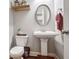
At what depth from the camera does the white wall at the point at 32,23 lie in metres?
4.24

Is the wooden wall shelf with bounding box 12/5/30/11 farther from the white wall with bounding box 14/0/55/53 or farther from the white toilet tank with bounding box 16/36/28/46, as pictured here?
the white toilet tank with bounding box 16/36/28/46

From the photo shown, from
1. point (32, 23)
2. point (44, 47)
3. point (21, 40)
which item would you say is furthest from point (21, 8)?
point (44, 47)

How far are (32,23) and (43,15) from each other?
489mm

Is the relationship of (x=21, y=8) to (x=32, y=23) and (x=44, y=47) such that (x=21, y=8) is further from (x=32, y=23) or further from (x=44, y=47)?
(x=44, y=47)

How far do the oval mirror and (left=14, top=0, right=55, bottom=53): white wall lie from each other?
111 millimetres

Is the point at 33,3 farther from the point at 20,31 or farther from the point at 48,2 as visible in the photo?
the point at 20,31

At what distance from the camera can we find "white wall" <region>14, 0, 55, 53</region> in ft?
13.9

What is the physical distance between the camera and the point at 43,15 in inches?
166

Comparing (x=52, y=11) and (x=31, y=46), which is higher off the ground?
(x=52, y=11)
